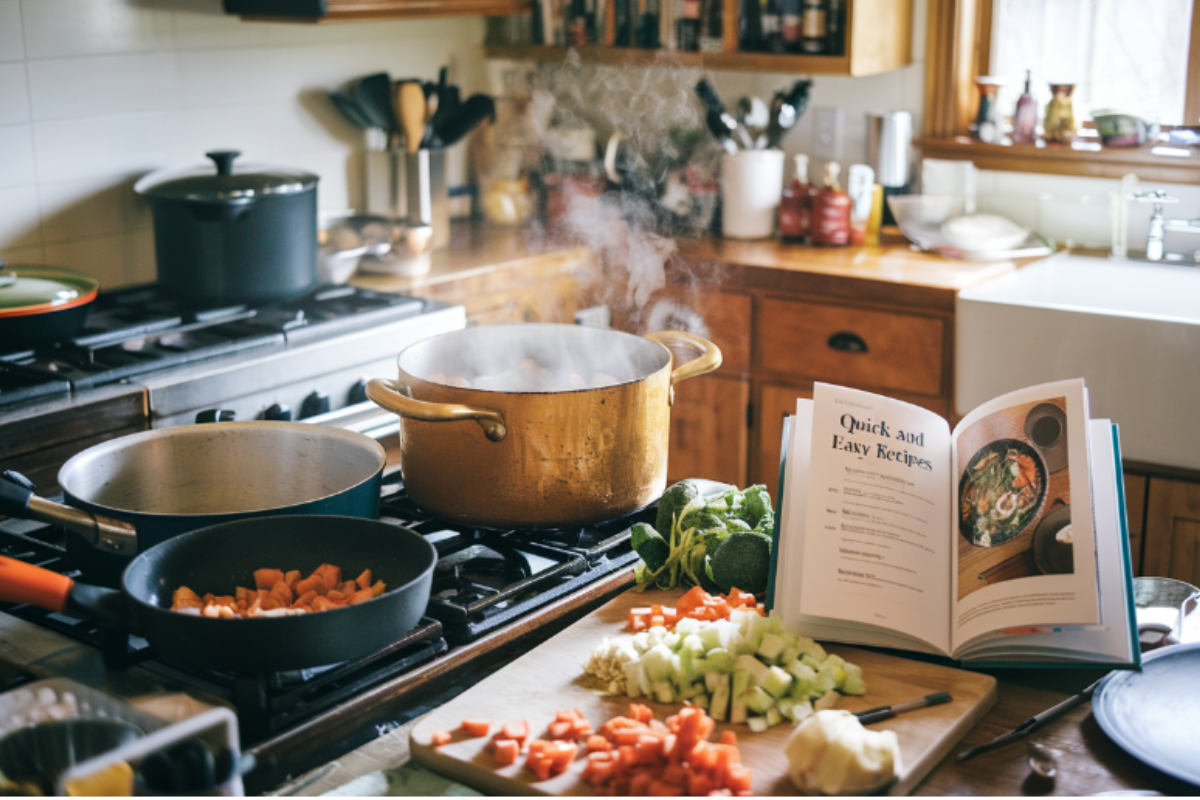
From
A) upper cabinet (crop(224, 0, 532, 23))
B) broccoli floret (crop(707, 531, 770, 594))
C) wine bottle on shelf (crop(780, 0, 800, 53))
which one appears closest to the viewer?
broccoli floret (crop(707, 531, 770, 594))

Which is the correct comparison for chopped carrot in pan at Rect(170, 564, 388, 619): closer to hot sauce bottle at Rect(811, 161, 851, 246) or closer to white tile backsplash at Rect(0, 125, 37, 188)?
white tile backsplash at Rect(0, 125, 37, 188)

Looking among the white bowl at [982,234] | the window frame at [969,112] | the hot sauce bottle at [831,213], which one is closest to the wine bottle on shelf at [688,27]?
the hot sauce bottle at [831,213]

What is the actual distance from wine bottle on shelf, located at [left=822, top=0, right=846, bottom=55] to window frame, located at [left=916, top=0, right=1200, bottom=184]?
30 cm

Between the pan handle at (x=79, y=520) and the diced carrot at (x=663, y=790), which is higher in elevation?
the pan handle at (x=79, y=520)

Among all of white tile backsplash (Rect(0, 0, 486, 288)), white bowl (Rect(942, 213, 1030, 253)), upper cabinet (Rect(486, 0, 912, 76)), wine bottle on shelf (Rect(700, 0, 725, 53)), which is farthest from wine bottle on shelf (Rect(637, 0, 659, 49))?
white bowl (Rect(942, 213, 1030, 253))

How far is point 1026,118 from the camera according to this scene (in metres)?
3.27

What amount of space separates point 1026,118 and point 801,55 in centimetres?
64

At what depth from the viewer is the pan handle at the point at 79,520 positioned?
3.64ft

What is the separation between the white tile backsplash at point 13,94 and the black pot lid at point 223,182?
293 millimetres

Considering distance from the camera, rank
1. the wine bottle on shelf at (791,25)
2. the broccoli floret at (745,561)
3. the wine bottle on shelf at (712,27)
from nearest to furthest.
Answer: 1. the broccoli floret at (745,561)
2. the wine bottle on shelf at (791,25)
3. the wine bottle on shelf at (712,27)

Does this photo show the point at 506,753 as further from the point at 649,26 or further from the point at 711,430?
the point at 649,26

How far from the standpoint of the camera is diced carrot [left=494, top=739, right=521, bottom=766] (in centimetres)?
97

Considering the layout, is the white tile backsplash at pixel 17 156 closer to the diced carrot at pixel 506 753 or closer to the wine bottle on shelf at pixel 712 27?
the wine bottle on shelf at pixel 712 27

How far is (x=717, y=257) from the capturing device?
126 inches
